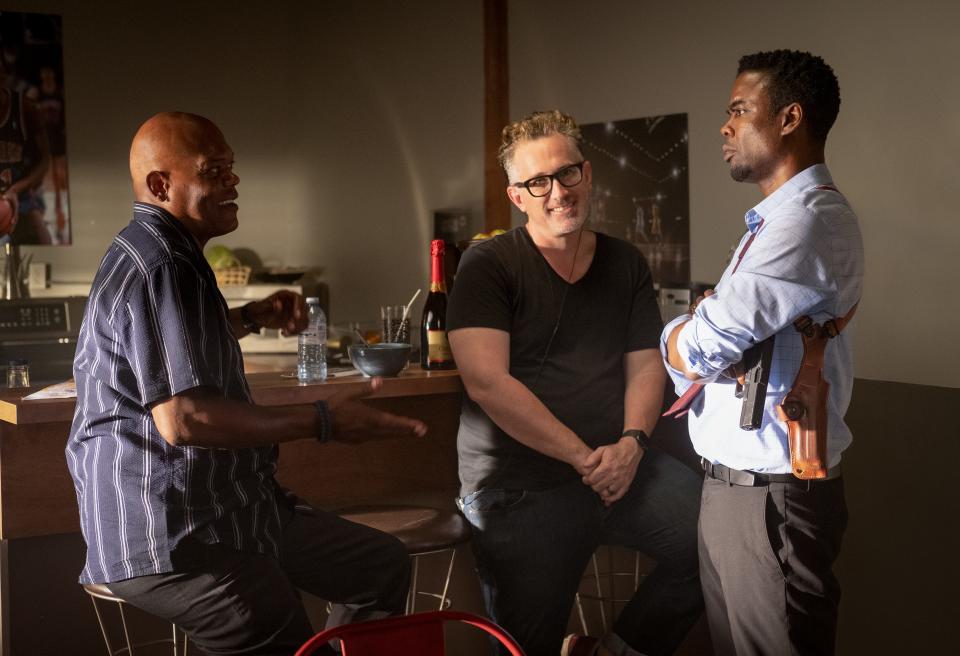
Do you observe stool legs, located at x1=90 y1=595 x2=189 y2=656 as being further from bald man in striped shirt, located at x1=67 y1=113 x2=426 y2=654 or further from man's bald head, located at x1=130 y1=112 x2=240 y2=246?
man's bald head, located at x1=130 y1=112 x2=240 y2=246

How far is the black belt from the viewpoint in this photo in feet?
5.71

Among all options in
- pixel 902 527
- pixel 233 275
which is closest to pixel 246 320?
pixel 902 527

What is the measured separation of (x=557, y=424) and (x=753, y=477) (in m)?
0.52

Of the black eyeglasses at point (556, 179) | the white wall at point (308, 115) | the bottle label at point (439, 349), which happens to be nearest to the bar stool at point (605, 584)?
the bottle label at point (439, 349)

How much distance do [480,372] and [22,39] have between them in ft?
14.9

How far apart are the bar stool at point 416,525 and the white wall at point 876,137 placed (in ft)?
5.15

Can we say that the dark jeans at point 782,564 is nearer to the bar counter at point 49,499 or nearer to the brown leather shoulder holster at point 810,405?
the brown leather shoulder holster at point 810,405

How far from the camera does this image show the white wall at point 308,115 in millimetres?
5199

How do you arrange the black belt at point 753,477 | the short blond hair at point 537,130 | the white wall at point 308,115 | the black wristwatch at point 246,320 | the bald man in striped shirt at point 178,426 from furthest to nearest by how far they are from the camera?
the white wall at point 308,115 < the short blond hair at point 537,130 < the black wristwatch at point 246,320 < the black belt at point 753,477 < the bald man in striped shirt at point 178,426

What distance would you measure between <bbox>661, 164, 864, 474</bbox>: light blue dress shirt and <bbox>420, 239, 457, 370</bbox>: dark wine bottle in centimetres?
86

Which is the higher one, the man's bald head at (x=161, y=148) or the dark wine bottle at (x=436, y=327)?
the man's bald head at (x=161, y=148)

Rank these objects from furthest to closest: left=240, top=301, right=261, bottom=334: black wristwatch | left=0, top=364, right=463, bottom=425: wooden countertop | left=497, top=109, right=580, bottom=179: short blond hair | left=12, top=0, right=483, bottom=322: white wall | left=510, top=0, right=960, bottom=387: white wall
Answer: left=12, top=0, right=483, bottom=322: white wall
left=510, top=0, right=960, bottom=387: white wall
left=497, top=109, right=580, bottom=179: short blond hair
left=240, top=301, right=261, bottom=334: black wristwatch
left=0, top=364, right=463, bottom=425: wooden countertop

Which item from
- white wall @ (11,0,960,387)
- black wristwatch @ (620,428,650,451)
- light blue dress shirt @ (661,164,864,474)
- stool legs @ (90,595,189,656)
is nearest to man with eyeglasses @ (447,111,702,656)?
black wristwatch @ (620,428,650,451)

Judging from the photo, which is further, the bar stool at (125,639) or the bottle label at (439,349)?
the bottle label at (439,349)
